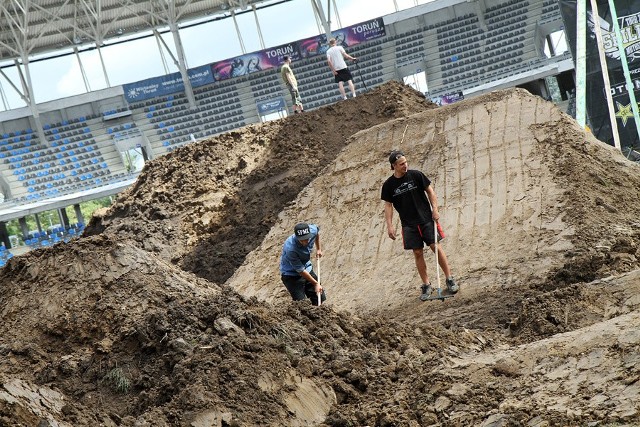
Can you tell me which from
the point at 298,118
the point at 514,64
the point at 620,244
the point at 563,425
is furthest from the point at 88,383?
the point at 514,64

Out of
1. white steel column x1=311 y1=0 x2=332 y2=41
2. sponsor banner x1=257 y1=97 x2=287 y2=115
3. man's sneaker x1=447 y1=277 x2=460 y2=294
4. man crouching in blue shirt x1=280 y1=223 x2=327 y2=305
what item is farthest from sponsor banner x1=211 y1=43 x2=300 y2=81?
man's sneaker x1=447 y1=277 x2=460 y2=294

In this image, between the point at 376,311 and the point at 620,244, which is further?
the point at 376,311

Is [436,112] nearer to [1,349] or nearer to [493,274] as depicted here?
[493,274]

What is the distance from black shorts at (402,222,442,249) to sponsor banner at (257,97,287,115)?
3170 cm

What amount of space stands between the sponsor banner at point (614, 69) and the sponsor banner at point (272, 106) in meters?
Result: 23.6

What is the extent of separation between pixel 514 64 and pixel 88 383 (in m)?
33.9

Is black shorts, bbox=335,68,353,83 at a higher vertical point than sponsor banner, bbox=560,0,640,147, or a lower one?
higher

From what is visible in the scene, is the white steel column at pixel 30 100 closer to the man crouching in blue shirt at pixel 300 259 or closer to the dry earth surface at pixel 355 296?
the dry earth surface at pixel 355 296

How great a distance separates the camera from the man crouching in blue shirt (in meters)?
10.9

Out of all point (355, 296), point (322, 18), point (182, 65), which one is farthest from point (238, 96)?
point (355, 296)

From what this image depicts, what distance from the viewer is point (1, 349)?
8.95m

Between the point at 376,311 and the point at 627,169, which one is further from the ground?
the point at 627,169

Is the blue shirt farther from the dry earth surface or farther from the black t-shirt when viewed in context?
the black t-shirt

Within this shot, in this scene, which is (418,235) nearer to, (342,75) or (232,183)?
(232,183)
